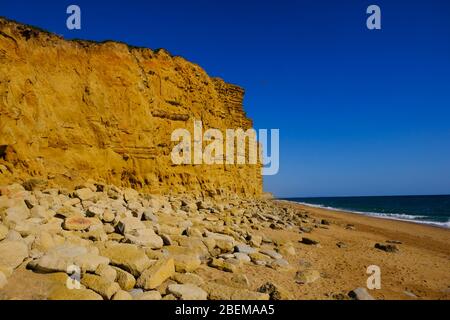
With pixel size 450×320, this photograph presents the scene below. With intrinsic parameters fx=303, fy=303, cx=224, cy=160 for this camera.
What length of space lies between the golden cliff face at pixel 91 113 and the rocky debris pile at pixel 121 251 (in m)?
2.54

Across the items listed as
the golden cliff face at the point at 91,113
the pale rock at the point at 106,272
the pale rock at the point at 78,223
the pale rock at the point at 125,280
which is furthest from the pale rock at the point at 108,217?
the golden cliff face at the point at 91,113

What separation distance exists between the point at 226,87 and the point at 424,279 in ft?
69.1

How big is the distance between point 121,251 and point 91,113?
881 centimetres

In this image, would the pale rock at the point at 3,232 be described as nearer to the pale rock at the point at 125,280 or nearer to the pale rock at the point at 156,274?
the pale rock at the point at 125,280

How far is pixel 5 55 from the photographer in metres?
10.1

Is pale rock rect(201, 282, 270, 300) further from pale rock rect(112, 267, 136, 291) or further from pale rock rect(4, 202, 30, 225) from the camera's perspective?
pale rock rect(4, 202, 30, 225)

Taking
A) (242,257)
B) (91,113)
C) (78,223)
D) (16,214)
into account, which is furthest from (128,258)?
(91,113)

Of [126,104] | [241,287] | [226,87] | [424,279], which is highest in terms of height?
[226,87]

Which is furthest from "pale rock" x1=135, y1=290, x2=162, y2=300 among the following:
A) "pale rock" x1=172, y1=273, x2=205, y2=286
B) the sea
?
the sea

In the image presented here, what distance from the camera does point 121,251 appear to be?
15.3ft

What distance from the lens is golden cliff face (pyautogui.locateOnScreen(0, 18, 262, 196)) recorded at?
977 centimetres

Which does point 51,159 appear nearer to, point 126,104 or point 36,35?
point 126,104

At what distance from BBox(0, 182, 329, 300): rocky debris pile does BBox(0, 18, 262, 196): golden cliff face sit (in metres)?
2.54
